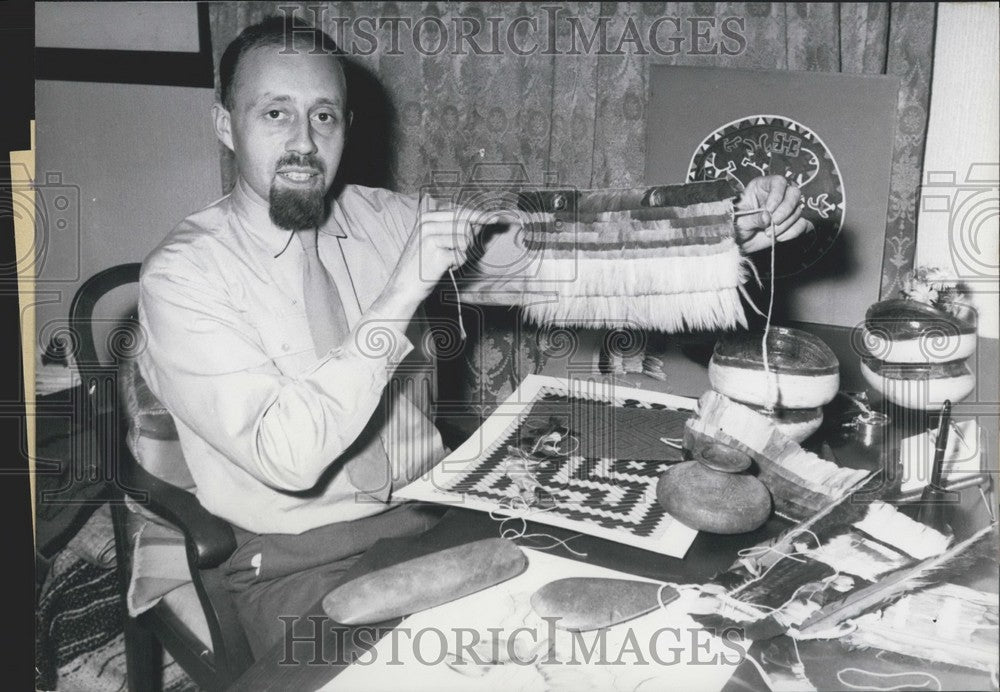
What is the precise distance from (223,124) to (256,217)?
0.45ft

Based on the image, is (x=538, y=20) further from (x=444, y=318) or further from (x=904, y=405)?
(x=904, y=405)

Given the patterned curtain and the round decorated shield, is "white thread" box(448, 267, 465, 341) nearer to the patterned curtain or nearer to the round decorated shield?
the patterned curtain

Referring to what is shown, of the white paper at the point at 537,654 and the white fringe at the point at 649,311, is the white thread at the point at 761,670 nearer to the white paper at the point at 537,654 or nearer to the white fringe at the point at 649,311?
the white paper at the point at 537,654

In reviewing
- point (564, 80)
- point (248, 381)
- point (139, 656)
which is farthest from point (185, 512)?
point (564, 80)

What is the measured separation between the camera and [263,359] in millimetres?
1036

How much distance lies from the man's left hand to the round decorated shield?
0.07 meters

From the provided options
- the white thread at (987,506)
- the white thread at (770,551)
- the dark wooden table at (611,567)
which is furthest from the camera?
the white thread at (987,506)

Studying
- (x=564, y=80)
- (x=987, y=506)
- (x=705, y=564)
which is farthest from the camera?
(x=564, y=80)

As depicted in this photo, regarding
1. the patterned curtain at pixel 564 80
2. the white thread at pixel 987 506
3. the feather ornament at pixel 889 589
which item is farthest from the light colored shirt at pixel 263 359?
the white thread at pixel 987 506

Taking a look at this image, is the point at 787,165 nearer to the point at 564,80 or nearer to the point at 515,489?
the point at 564,80

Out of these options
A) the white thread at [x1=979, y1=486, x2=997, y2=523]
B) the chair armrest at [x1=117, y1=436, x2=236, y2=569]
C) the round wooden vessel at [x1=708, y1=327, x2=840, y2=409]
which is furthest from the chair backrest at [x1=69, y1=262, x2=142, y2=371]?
the white thread at [x1=979, y1=486, x2=997, y2=523]

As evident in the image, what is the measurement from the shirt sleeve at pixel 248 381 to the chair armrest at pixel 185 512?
0.28 ft

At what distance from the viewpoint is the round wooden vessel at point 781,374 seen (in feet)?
3.41

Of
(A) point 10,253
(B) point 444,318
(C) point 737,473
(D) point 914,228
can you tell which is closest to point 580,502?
(C) point 737,473
